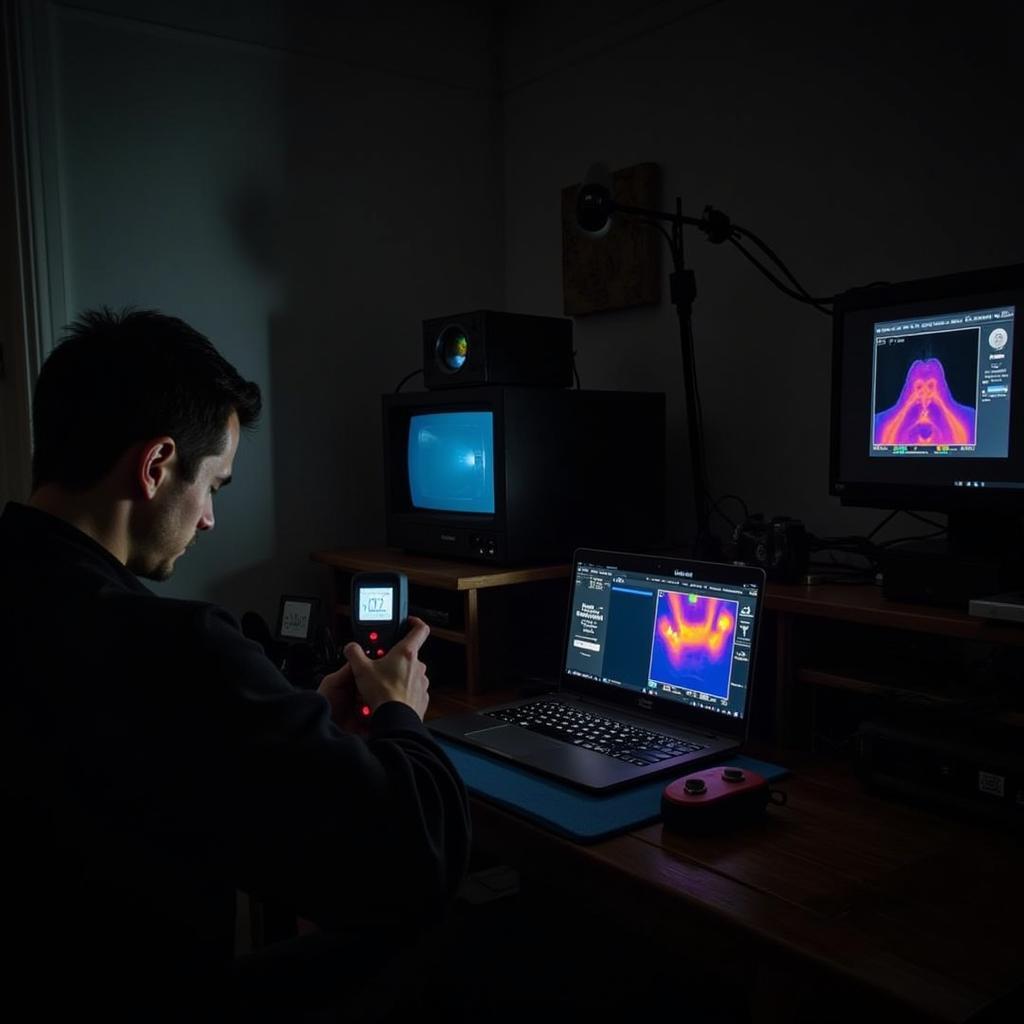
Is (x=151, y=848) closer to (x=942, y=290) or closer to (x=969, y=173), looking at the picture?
(x=942, y=290)

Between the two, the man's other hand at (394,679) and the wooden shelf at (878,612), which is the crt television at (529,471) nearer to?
the wooden shelf at (878,612)

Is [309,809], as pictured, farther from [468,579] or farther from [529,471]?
[529,471]

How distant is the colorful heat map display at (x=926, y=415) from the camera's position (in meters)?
1.40

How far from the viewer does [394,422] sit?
7.18 ft

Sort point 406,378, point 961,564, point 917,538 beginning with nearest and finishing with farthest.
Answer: point 961,564, point 917,538, point 406,378

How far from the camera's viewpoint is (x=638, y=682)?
61.7 inches

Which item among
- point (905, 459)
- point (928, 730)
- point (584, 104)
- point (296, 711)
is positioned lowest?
point (928, 730)

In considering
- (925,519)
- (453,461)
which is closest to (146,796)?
(453,461)

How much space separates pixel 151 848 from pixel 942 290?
127 centimetres

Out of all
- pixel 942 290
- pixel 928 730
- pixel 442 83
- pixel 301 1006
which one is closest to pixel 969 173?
pixel 942 290

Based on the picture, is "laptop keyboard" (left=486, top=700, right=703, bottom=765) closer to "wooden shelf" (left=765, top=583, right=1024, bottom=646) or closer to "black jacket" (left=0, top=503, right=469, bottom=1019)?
"wooden shelf" (left=765, top=583, right=1024, bottom=646)

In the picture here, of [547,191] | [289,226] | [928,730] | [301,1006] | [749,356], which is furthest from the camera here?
[547,191]


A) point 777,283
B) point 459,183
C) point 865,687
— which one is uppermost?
point 459,183

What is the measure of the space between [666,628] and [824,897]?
0.58m
